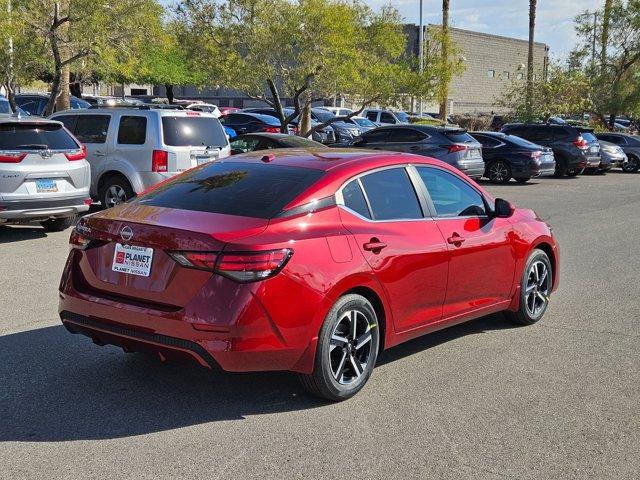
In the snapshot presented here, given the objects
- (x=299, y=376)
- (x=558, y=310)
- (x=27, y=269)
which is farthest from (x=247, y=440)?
(x=27, y=269)

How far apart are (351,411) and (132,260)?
1.61 m

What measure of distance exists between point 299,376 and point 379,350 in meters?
0.68

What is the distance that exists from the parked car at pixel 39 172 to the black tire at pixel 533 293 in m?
6.53

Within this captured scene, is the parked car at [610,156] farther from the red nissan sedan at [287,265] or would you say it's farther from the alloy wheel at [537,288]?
the red nissan sedan at [287,265]

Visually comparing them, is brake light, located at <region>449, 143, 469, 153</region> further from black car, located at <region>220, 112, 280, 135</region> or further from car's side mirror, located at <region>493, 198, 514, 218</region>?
car's side mirror, located at <region>493, 198, 514, 218</region>

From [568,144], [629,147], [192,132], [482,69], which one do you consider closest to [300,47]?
A: [568,144]

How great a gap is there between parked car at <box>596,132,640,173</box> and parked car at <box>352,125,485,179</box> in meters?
12.6

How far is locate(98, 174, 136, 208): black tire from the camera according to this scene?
12.9 metres

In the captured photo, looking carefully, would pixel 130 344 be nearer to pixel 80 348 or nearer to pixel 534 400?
pixel 80 348

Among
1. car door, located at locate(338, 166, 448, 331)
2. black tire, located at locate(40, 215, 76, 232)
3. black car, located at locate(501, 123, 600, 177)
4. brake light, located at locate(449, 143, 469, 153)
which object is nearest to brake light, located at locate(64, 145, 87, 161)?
black tire, located at locate(40, 215, 76, 232)

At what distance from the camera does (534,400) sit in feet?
16.8

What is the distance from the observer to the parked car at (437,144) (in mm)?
19922

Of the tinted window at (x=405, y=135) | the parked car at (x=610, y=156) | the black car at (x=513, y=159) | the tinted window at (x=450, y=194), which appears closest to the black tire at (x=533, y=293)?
the tinted window at (x=450, y=194)

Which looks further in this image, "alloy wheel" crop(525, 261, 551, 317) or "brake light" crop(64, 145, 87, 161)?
"brake light" crop(64, 145, 87, 161)
